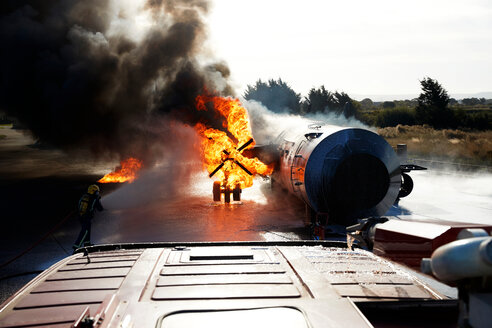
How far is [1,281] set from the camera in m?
9.01

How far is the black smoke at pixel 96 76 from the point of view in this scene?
60.3 feet

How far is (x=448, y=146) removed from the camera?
34.1m

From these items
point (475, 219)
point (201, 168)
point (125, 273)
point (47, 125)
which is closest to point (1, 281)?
point (125, 273)

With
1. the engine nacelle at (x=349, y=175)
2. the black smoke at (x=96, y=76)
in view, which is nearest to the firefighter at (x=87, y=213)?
the engine nacelle at (x=349, y=175)

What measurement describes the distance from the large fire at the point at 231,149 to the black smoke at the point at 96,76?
2.52 ft

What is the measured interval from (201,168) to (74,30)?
16.1 meters

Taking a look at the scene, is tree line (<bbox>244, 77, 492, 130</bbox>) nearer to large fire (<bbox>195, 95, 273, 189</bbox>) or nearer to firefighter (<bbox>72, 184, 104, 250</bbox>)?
large fire (<bbox>195, 95, 273, 189</bbox>)

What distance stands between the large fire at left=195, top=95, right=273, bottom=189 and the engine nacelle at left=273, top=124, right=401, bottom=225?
16.1 feet

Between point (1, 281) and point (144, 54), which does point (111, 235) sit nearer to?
point (1, 281)

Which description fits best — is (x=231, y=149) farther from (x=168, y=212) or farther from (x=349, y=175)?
(x=349, y=175)

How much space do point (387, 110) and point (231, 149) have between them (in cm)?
5662

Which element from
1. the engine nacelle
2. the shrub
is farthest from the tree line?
the engine nacelle

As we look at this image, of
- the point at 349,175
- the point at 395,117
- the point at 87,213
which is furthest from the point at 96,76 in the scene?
the point at 395,117

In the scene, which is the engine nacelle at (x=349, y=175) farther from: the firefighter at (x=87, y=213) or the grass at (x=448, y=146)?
the grass at (x=448, y=146)
